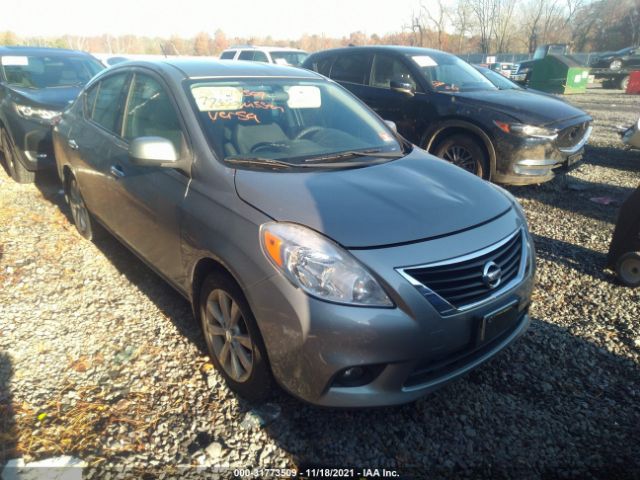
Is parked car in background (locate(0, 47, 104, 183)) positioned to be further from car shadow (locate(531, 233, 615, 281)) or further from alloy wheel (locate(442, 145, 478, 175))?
car shadow (locate(531, 233, 615, 281))

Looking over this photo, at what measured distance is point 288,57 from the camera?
13078 mm

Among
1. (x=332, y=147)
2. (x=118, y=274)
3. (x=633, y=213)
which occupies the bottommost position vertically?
(x=118, y=274)

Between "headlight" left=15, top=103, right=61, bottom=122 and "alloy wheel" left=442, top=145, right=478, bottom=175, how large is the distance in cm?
494

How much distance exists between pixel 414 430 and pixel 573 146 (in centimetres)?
471

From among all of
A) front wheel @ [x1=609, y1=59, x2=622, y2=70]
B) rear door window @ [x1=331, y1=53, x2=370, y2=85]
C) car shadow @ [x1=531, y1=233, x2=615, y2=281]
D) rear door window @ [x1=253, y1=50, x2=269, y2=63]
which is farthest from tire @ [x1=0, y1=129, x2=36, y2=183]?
front wheel @ [x1=609, y1=59, x2=622, y2=70]

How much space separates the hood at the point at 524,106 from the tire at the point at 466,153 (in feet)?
1.46

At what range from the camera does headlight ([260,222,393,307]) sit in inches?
75.2

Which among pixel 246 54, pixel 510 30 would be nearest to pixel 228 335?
pixel 246 54

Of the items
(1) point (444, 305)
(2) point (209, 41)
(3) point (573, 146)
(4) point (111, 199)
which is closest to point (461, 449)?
(1) point (444, 305)

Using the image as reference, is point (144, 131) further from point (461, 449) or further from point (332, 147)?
point (461, 449)

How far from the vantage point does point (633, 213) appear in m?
3.54

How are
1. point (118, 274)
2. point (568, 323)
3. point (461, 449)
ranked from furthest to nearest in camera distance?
point (118, 274), point (568, 323), point (461, 449)

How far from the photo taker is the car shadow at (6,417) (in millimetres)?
2137

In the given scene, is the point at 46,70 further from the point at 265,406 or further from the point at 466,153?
the point at 265,406
